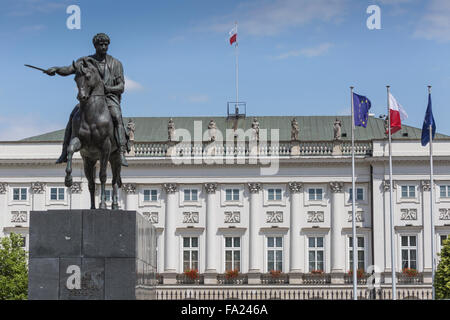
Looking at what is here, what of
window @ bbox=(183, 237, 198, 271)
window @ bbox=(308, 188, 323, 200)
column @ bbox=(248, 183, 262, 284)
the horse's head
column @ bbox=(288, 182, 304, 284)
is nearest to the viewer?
the horse's head

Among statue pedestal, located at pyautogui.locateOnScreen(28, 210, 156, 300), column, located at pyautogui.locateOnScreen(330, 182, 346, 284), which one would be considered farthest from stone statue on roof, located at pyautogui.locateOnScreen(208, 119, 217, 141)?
statue pedestal, located at pyautogui.locateOnScreen(28, 210, 156, 300)

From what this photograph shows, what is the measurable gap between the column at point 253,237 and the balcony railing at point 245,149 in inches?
98.3

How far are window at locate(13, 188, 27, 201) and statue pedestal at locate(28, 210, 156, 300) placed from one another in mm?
50021

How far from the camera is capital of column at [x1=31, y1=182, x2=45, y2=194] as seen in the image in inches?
2768

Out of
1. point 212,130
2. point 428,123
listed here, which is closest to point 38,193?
point 212,130

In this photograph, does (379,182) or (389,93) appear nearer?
(389,93)

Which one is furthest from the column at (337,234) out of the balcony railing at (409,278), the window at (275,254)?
the balcony railing at (409,278)

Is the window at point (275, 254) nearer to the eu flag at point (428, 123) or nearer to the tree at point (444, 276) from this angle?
the tree at point (444, 276)

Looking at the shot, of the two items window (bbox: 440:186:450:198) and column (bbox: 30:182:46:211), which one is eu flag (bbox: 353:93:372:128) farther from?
column (bbox: 30:182:46:211)

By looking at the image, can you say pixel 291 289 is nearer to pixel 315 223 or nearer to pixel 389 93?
pixel 315 223

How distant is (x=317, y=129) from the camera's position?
75375 mm

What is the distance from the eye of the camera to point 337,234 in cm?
6944
